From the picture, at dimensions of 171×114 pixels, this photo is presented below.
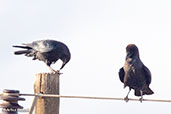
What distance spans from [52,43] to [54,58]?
0.40 metres

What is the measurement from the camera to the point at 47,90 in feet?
17.3

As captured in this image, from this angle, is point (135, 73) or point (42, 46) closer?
point (135, 73)

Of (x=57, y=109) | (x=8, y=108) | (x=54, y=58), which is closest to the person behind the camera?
(x=8, y=108)

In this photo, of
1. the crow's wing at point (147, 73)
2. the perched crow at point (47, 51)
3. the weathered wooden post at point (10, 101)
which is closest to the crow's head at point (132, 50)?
the crow's wing at point (147, 73)

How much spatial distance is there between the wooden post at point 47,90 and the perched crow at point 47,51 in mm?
2716

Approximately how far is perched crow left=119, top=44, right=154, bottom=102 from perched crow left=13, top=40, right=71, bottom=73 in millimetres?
1434

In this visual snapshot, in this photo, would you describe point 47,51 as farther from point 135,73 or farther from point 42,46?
point 135,73

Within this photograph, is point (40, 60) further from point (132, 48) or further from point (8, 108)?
point (8, 108)

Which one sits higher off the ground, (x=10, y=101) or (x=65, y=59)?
(x=65, y=59)

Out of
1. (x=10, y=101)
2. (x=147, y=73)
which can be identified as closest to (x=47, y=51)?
(x=147, y=73)

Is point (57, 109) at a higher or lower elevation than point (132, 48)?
lower

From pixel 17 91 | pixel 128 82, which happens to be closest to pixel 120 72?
pixel 128 82

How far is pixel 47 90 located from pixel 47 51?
2997mm

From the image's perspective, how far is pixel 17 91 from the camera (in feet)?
16.1
